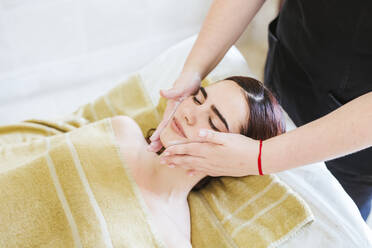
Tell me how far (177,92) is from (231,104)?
197mm

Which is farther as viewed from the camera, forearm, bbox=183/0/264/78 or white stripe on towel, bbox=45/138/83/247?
forearm, bbox=183/0/264/78

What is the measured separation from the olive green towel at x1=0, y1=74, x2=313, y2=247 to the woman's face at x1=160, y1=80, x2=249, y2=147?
22cm

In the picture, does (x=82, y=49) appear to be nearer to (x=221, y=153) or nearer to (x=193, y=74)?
(x=193, y=74)

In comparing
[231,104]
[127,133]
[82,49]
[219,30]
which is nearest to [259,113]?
[231,104]

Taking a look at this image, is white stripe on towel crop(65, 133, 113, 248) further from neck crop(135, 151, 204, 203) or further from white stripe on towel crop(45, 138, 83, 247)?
neck crop(135, 151, 204, 203)

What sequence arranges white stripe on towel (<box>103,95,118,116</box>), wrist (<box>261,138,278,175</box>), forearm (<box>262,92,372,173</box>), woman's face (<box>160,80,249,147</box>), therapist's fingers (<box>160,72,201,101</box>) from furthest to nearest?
white stripe on towel (<box>103,95,118,116</box>) < therapist's fingers (<box>160,72,201,101</box>) < woman's face (<box>160,80,249,147</box>) < wrist (<box>261,138,278,175</box>) < forearm (<box>262,92,372,173</box>)

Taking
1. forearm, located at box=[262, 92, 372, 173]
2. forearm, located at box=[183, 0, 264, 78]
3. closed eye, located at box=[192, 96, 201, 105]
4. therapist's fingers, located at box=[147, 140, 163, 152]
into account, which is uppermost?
forearm, located at box=[183, 0, 264, 78]

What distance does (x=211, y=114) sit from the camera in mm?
1169

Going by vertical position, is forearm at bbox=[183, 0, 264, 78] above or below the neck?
above

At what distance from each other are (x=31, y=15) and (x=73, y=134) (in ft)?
2.68

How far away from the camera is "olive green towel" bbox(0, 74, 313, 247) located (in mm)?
1074

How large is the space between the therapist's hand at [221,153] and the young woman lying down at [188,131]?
10cm

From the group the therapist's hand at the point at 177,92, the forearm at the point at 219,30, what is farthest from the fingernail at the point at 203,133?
the forearm at the point at 219,30

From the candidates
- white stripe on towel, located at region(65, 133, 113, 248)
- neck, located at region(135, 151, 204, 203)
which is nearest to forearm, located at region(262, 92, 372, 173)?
neck, located at region(135, 151, 204, 203)
